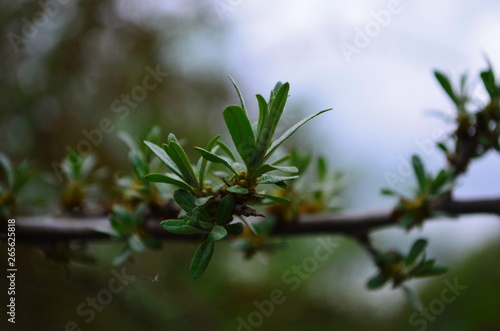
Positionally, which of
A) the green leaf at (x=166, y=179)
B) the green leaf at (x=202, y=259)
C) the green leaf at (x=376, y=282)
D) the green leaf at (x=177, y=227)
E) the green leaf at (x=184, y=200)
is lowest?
the green leaf at (x=376, y=282)

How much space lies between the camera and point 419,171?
48cm

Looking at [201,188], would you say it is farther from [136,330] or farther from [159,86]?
[159,86]

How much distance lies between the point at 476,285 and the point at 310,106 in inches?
22.7

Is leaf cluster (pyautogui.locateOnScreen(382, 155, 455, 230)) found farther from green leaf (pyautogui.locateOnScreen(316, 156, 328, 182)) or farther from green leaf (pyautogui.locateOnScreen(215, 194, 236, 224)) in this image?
green leaf (pyautogui.locateOnScreen(215, 194, 236, 224))

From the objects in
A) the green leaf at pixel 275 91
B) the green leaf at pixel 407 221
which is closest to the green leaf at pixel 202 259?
the green leaf at pixel 275 91

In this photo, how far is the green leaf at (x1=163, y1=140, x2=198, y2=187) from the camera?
0.31m

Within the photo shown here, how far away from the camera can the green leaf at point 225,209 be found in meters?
0.31

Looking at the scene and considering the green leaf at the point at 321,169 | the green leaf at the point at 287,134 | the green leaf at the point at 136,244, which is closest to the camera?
the green leaf at the point at 287,134

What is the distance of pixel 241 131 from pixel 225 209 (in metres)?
0.05

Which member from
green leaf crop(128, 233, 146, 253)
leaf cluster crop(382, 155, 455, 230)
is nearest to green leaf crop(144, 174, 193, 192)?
green leaf crop(128, 233, 146, 253)

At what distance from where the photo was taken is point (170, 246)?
0.99 metres

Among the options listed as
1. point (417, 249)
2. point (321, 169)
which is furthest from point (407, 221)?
point (321, 169)

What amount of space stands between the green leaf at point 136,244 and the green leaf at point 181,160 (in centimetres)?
12

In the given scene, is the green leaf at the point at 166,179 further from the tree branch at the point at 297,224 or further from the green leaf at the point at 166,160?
the tree branch at the point at 297,224
